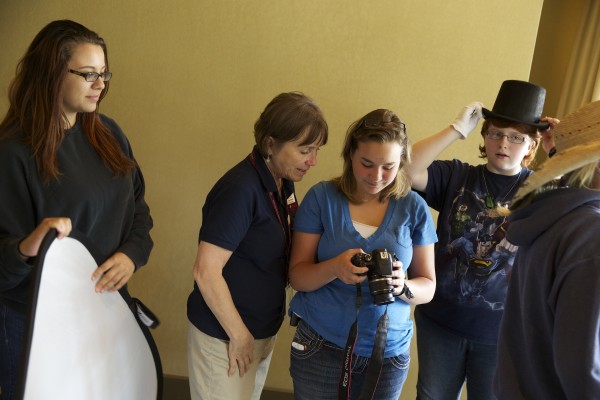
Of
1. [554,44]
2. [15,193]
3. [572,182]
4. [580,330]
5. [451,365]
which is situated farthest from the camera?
[554,44]

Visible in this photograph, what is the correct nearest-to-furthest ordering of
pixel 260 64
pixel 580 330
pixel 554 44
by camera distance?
pixel 580 330
pixel 260 64
pixel 554 44

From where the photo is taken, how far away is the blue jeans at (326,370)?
67.9 inches

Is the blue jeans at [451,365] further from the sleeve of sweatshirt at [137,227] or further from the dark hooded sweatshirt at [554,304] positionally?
the sleeve of sweatshirt at [137,227]

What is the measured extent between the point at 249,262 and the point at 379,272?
0.43 meters

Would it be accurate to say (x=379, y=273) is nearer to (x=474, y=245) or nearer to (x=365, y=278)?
(x=365, y=278)

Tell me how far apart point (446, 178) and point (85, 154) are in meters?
1.25

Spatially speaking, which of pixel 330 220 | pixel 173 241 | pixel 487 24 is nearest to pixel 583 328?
pixel 330 220

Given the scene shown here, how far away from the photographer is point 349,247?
1.72m

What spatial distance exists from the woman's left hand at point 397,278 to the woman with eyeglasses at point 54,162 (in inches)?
29.6

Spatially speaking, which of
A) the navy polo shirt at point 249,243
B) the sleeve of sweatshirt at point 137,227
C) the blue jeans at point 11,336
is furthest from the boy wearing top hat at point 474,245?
the blue jeans at point 11,336

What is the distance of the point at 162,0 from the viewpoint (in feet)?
8.00

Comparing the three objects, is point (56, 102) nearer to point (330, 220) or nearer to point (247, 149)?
point (330, 220)

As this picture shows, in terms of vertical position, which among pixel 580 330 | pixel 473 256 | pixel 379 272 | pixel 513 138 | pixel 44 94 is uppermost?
pixel 44 94

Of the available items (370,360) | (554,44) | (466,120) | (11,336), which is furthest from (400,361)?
(554,44)
